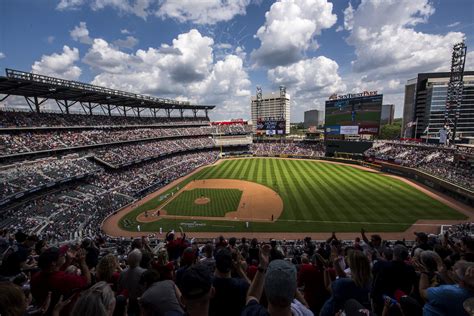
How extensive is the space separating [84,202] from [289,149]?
5913 centimetres

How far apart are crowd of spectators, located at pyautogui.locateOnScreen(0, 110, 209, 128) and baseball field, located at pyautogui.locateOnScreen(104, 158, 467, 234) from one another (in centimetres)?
2112

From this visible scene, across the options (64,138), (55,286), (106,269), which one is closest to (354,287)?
(106,269)

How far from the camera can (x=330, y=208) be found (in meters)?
26.8

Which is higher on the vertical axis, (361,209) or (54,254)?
(54,254)

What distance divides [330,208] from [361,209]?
3461 mm

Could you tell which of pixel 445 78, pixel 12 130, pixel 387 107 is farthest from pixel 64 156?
pixel 387 107

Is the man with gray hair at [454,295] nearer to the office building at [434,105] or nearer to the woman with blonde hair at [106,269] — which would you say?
the woman with blonde hair at [106,269]

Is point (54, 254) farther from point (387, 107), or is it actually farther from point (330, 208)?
point (387, 107)

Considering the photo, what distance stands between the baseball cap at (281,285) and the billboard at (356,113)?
57.0m

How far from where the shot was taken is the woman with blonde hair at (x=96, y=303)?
205 cm

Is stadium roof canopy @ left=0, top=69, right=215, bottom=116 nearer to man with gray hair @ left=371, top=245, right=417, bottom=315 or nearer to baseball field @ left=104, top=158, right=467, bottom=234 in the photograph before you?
baseball field @ left=104, top=158, right=467, bottom=234

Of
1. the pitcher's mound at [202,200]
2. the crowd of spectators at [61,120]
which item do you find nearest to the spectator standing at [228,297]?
the pitcher's mound at [202,200]

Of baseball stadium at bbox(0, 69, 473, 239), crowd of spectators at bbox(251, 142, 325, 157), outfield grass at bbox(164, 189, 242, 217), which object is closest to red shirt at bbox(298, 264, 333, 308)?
baseball stadium at bbox(0, 69, 473, 239)

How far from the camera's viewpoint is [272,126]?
243 feet
